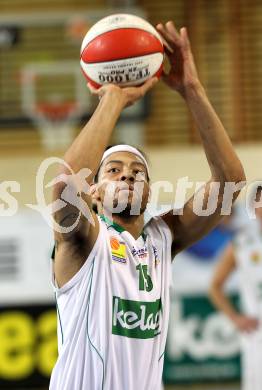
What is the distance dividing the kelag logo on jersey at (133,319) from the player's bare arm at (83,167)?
0.83 feet

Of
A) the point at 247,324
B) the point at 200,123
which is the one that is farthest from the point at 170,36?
the point at 247,324

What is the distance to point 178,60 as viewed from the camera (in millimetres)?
3867

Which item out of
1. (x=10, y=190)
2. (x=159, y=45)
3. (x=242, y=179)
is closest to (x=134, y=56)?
(x=159, y=45)

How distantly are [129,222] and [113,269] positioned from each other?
29cm

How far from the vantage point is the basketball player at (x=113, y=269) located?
3383mm

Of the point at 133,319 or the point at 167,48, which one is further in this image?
the point at 167,48

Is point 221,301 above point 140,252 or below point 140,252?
below

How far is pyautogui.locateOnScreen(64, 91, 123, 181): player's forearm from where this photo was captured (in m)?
3.21

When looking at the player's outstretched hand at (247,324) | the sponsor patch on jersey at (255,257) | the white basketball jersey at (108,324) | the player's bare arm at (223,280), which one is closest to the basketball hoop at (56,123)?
the player's bare arm at (223,280)

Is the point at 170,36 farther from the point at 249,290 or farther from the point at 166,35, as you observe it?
the point at 249,290

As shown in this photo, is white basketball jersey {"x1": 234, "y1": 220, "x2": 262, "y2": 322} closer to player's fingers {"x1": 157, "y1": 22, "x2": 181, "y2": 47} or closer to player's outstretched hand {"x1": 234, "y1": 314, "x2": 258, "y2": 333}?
player's outstretched hand {"x1": 234, "y1": 314, "x2": 258, "y2": 333}

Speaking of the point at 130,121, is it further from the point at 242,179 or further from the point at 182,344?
the point at 242,179

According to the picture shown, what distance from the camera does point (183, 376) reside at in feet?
31.7

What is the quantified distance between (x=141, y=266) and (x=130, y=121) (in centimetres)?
763
